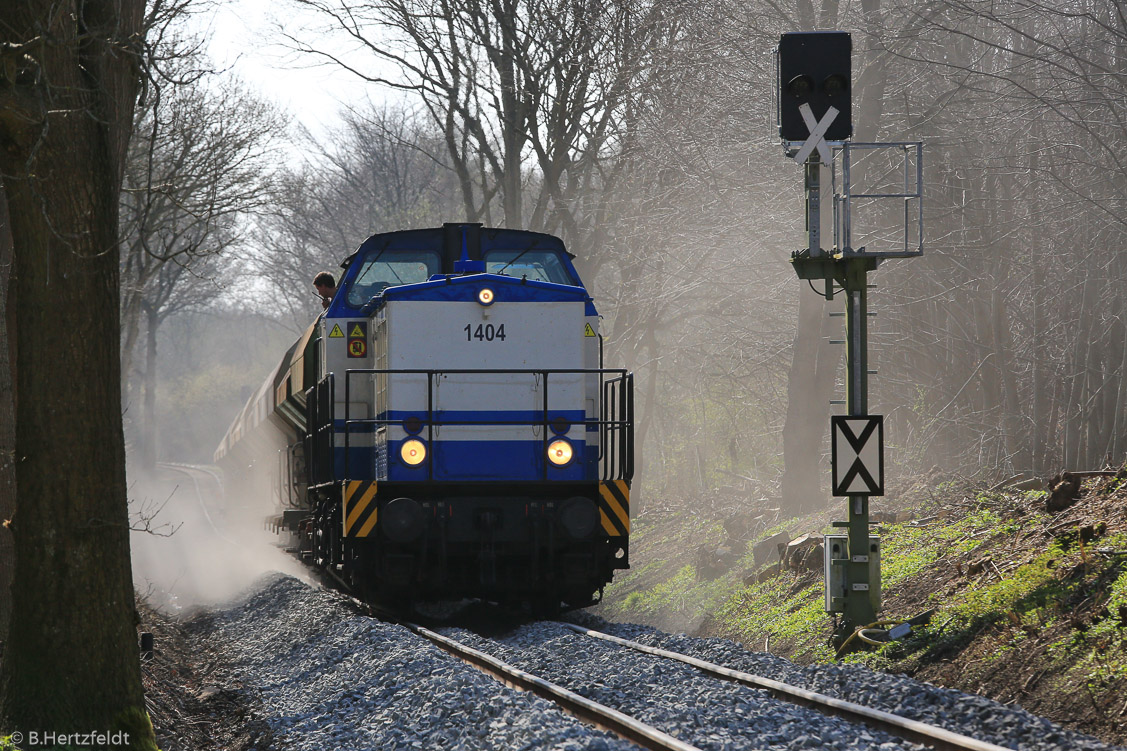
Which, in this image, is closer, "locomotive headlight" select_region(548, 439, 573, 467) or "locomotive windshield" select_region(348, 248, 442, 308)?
"locomotive headlight" select_region(548, 439, 573, 467)

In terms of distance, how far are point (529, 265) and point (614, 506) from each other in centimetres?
267

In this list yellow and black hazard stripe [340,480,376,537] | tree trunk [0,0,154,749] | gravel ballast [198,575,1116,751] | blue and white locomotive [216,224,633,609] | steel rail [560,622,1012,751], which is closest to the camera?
steel rail [560,622,1012,751]

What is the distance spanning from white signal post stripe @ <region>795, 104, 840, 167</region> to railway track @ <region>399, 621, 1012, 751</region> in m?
3.66

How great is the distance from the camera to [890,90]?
14.3m

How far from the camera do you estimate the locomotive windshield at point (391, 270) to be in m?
10.6

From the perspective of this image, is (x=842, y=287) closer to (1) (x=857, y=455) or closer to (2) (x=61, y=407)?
(1) (x=857, y=455)

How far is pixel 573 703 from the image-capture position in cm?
607

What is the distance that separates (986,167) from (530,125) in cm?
958

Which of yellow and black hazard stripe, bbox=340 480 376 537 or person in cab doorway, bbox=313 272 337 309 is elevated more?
person in cab doorway, bbox=313 272 337 309

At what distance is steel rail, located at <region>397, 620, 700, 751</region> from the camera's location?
5199mm

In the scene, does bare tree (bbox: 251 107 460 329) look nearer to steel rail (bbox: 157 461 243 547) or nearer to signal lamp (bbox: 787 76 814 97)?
steel rail (bbox: 157 461 243 547)
